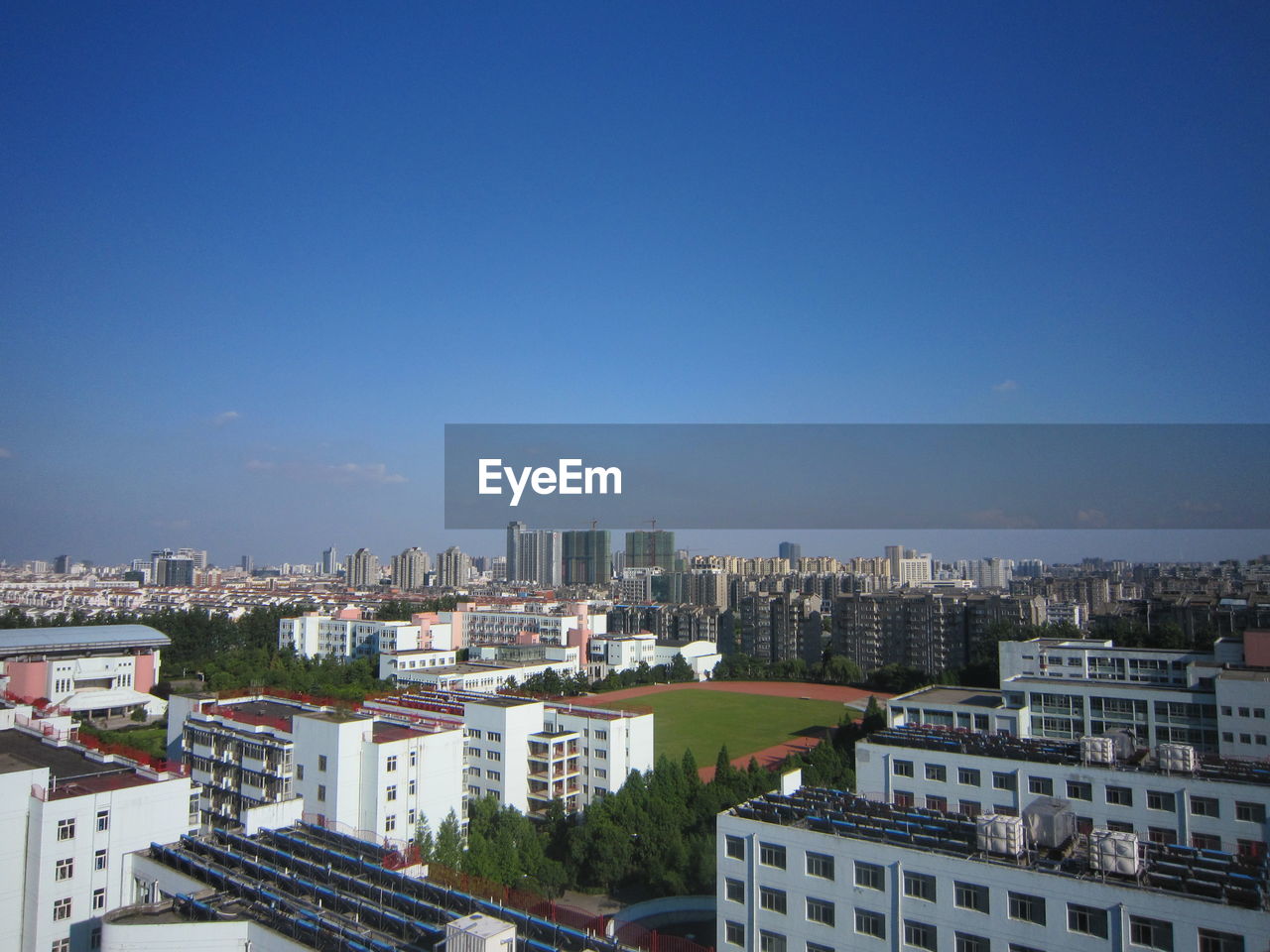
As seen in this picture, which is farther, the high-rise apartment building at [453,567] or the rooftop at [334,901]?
the high-rise apartment building at [453,567]

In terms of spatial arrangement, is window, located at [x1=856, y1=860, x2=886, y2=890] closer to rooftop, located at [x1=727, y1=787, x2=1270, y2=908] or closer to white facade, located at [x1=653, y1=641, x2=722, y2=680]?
rooftop, located at [x1=727, y1=787, x2=1270, y2=908]

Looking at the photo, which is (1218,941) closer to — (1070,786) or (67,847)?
(1070,786)

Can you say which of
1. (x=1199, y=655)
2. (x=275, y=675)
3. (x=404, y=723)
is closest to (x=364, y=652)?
(x=275, y=675)

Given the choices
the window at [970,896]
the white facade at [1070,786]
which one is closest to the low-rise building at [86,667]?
the white facade at [1070,786]

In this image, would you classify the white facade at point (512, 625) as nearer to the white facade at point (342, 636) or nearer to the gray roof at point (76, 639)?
the white facade at point (342, 636)

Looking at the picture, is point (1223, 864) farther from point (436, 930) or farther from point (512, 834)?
point (512, 834)

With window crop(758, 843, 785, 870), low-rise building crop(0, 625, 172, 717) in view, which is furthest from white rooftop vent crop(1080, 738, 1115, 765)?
low-rise building crop(0, 625, 172, 717)

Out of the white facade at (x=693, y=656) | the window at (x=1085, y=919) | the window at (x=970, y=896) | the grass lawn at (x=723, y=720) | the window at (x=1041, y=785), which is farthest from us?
the white facade at (x=693, y=656)

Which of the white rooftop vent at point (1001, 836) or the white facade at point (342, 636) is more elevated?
the white rooftop vent at point (1001, 836)
